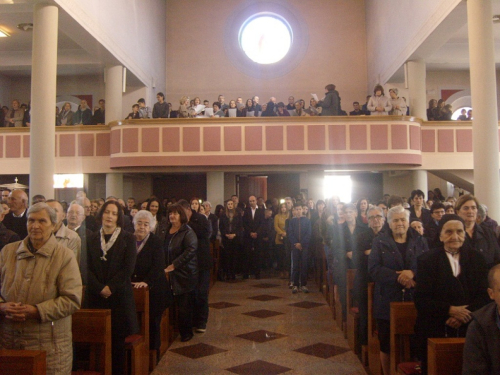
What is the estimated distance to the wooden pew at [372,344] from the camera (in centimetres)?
434

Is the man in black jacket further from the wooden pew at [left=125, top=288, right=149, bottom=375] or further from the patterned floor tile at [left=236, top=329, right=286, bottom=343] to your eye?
the wooden pew at [left=125, top=288, right=149, bottom=375]

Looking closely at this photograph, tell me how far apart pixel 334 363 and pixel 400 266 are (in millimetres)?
1362

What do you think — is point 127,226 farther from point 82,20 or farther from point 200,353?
point 82,20

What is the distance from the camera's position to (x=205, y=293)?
596 centimetres

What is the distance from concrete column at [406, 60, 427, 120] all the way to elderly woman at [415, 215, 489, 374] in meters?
11.2

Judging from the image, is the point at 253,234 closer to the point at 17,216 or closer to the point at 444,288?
the point at 17,216

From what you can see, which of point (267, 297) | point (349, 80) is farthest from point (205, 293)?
point (349, 80)

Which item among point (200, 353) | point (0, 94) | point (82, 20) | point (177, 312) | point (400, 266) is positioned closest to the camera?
point (400, 266)

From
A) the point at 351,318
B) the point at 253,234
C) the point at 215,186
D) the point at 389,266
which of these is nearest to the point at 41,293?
the point at 389,266

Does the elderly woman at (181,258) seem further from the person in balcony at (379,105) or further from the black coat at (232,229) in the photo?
the person in balcony at (379,105)

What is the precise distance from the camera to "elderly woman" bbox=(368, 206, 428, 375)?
3900 millimetres

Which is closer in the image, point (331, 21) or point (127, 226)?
point (127, 226)

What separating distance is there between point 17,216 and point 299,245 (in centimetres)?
433

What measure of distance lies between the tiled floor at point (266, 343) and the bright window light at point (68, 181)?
22.7ft
